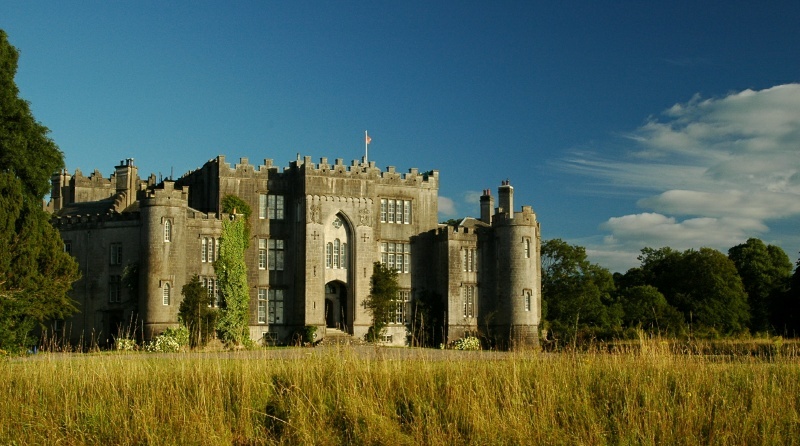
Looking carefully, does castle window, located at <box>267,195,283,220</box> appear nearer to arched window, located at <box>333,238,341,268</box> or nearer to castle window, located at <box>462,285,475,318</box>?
arched window, located at <box>333,238,341,268</box>

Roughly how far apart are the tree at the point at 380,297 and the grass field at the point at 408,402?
27.2 metres

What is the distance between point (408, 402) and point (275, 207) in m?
29.6

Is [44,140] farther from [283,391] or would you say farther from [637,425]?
[637,425]

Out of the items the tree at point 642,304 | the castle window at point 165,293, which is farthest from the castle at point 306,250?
the tree at point 642,304

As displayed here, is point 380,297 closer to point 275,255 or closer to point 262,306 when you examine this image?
point 275,255

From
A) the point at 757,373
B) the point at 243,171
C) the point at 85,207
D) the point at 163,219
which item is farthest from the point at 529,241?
the point at 757,373

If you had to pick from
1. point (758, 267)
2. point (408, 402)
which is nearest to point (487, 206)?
point (758, 267)

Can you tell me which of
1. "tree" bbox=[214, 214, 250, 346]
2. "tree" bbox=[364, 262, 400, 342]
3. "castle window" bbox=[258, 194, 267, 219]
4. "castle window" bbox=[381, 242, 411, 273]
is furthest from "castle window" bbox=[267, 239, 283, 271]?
"castle window" bbox=[381, 242, 411, 273]

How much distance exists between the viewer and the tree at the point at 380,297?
1700 inches

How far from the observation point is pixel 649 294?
59812 mm

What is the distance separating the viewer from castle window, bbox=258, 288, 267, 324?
4219cm

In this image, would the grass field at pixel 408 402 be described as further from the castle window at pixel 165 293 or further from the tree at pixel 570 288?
the tree at pixel 570 288

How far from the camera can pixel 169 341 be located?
37125 millimetres

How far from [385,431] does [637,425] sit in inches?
147
